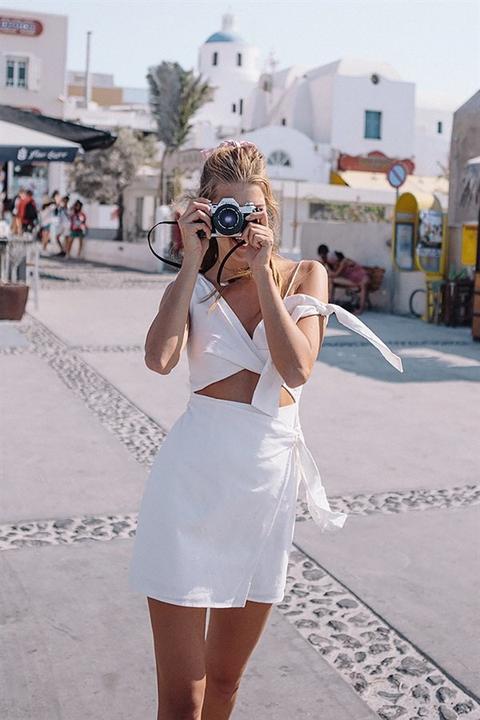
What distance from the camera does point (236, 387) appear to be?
2234mm

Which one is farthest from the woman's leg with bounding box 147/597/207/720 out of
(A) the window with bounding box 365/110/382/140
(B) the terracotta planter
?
(A) the window with bounding box 365/110/382/140

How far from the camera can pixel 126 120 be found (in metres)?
51.5

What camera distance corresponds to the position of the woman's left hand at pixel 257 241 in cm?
211

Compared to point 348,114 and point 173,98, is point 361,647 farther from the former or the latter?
point 348,114

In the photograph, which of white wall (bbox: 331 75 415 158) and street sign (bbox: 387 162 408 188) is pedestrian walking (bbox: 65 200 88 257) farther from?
white wall (bbox: 331 75 415 158)

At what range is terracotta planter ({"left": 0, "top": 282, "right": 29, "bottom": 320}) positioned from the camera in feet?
37.8

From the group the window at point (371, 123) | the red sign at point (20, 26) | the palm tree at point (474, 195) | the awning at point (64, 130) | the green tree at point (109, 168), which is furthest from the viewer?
the window at point (371, 123)

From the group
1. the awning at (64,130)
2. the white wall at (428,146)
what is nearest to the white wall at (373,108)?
the white wall at (428,146)

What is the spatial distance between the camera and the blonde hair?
0.12m

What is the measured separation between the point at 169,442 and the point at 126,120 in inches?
2019

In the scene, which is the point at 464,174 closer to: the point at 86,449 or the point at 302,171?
the point at 86,449

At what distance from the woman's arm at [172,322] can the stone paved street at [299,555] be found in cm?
125

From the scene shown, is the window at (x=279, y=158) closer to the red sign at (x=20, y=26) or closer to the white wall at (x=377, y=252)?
the red sign at (x=20, y=26)

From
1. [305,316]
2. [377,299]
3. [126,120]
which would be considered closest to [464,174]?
[377,299]
